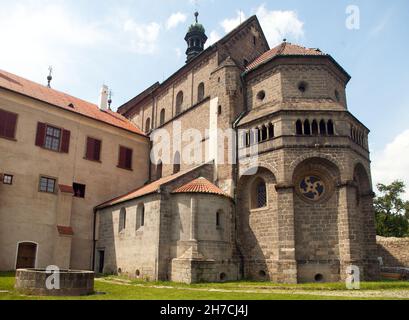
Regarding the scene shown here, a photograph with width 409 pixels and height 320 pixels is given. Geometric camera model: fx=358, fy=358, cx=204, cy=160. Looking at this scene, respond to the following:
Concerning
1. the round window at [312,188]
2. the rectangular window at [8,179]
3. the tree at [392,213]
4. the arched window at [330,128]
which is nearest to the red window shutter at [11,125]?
the rectangular window at [8,179]

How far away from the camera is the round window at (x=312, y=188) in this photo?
22234 millimetres

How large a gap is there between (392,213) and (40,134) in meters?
46.5

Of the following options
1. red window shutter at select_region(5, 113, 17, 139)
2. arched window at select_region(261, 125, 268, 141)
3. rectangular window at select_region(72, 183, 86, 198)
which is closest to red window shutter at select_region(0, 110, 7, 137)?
red window shutter at select_region(5, 113, 17, 139)

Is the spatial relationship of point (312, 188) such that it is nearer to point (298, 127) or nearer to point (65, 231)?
point (298, 127)

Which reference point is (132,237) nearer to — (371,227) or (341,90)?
(371,227)

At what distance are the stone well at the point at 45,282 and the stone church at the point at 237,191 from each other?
7440 millimetres

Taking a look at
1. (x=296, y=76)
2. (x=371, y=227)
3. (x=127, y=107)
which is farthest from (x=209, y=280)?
(x=127, y=107)

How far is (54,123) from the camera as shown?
27.4m

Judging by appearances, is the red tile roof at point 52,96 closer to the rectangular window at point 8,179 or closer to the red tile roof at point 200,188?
the rectangular window at point 8,179

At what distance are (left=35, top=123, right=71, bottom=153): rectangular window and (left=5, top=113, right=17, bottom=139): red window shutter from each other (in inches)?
64.3

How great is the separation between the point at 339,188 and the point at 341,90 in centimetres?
870

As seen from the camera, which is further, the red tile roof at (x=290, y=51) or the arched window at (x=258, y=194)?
the red tile roof at (x=290, y=51)

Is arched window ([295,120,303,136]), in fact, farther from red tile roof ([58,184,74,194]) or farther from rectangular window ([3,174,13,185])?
rectangular window ([3,174,13,185])

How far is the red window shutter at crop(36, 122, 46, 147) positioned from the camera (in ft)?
85.2
